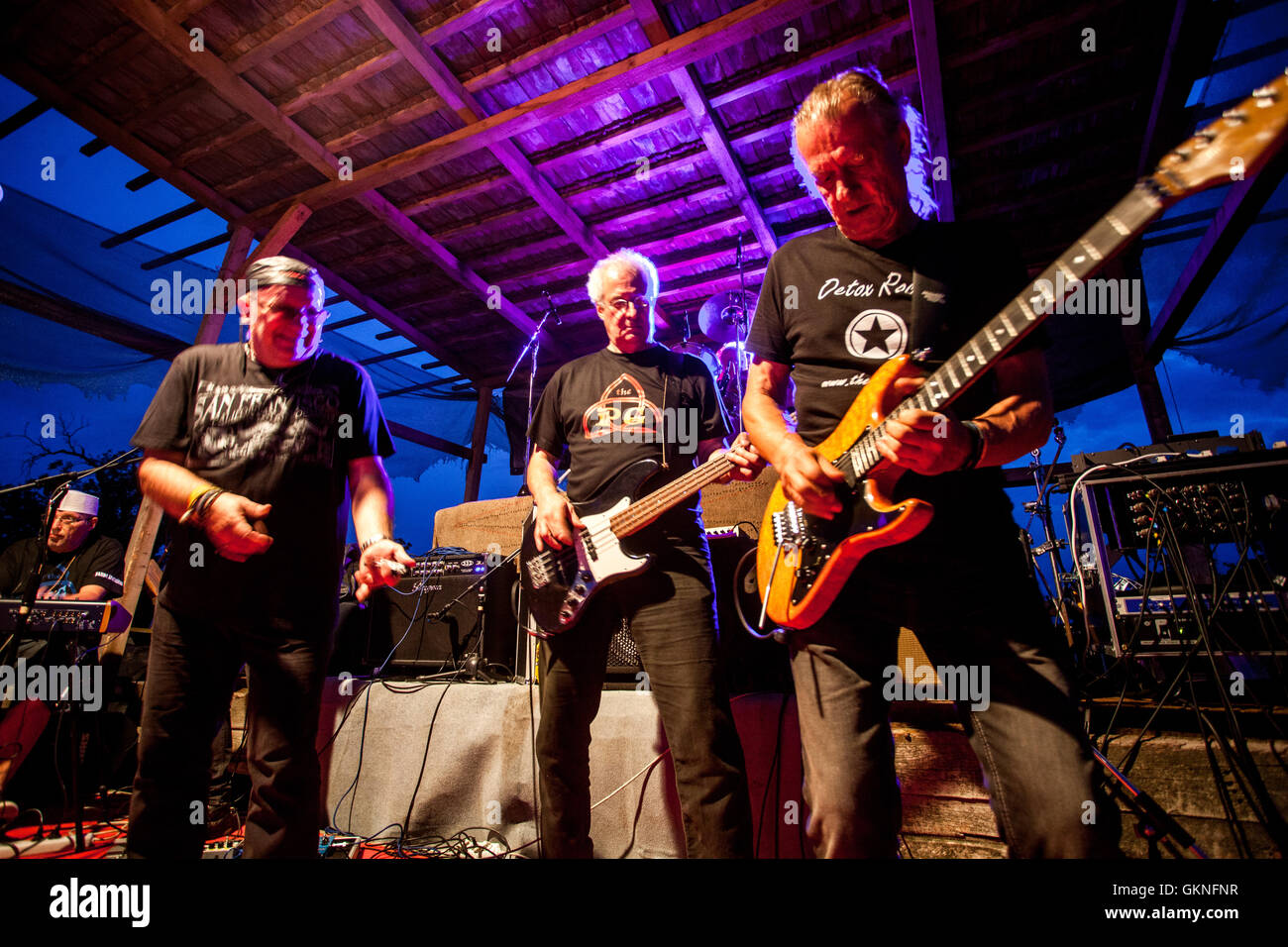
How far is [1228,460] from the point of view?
278 centimetres

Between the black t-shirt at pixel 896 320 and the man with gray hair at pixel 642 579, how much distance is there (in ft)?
1.66

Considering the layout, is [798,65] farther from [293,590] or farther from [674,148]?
[293,590]

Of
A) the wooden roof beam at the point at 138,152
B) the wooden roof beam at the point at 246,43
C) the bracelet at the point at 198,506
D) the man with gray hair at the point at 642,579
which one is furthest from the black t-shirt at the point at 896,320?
the wooden roof beam at the point at 138,152

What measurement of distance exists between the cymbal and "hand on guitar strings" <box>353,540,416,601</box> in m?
5.10

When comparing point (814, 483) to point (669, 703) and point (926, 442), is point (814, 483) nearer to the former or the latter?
point (926, 442)

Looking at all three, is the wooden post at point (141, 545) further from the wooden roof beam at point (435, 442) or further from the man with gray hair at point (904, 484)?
the man with gray hair at point (904, 484)

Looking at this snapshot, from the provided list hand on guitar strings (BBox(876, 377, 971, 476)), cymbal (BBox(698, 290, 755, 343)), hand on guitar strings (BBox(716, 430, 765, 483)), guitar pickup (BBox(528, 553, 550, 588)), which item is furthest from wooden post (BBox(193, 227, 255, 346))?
hand on guitar strings (BBox(876, 377, 971, 476))

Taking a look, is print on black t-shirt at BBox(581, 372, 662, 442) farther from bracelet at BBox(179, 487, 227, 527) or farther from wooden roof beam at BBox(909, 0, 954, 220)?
wooden roof beam at BBox(909, 0, 954, 220)

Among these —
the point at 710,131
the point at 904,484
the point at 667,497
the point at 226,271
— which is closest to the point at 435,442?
the point at 226,271

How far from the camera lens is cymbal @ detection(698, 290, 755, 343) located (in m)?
6.53

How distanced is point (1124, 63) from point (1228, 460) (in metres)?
3.75

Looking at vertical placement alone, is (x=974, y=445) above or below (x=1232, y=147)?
below

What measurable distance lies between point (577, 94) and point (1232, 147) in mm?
4467

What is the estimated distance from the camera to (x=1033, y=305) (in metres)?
1.21
